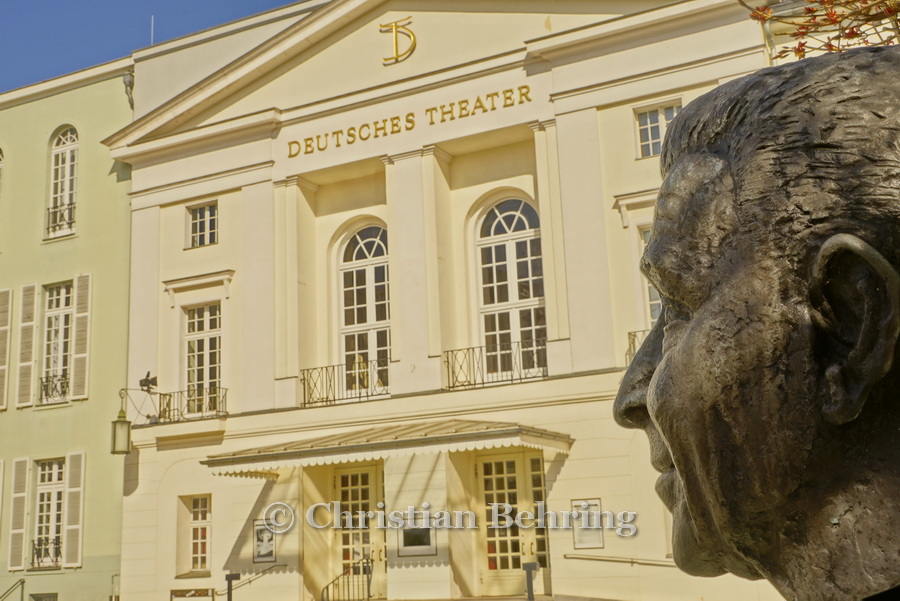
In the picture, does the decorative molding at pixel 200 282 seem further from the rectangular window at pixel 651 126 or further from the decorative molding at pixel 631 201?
the rectangular window at pixel 651 126

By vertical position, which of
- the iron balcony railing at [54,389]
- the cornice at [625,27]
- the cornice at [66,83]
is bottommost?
the iron balcony railing at [54,389]

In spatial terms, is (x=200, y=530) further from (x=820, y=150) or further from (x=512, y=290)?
(x=820, y=150)

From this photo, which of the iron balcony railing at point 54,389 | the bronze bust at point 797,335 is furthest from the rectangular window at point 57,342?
the bronze bust at point 797,335

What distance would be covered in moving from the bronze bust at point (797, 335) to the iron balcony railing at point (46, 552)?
2293 cm

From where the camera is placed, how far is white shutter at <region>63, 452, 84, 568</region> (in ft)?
72.0

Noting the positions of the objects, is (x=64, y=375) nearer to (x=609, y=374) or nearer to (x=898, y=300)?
(x=609, y=374)

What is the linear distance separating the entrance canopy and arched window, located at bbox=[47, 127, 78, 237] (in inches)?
289

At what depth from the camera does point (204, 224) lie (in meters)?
22.1

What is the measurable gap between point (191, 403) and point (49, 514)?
416 centimetres

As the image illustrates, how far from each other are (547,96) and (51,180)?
11.4 metres

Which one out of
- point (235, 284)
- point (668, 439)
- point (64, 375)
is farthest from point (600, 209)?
point (668, 439)

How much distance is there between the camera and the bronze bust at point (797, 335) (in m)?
0.96

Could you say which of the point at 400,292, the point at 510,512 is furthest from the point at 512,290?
the point at 510,512

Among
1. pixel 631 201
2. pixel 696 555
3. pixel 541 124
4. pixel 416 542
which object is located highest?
pixel 541 124
